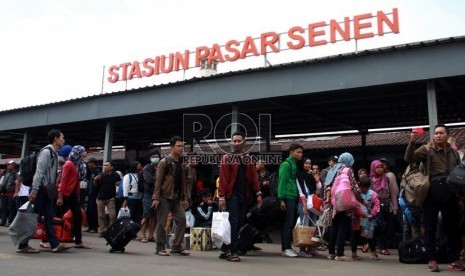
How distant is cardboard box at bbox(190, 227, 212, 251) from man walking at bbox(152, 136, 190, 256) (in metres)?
0.91

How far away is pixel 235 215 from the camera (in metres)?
6.14

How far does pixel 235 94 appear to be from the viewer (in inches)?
420

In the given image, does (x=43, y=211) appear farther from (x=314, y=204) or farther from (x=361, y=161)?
(x=361, y=161)

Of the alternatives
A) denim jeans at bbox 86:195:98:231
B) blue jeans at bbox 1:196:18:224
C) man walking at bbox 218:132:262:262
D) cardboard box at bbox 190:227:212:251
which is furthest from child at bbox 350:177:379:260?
blue jeans at bbox 1:196:18:224

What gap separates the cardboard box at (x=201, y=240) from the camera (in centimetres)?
766

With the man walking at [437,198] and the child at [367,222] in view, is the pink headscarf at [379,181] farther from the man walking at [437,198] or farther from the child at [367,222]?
the man walking at [437,198]

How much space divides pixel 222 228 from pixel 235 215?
10.5 inches

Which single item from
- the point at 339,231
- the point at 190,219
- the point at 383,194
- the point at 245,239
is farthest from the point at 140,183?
the point at 383,194

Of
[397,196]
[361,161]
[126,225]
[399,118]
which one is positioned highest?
[399,118]

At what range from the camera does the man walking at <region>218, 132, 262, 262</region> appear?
614cm

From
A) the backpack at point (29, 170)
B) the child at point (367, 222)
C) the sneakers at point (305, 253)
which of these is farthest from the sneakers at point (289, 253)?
the backpack at point (29, 170)

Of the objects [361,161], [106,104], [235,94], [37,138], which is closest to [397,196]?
[235,94]

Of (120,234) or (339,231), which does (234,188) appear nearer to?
(339,231)

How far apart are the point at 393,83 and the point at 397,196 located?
237 centimetres
